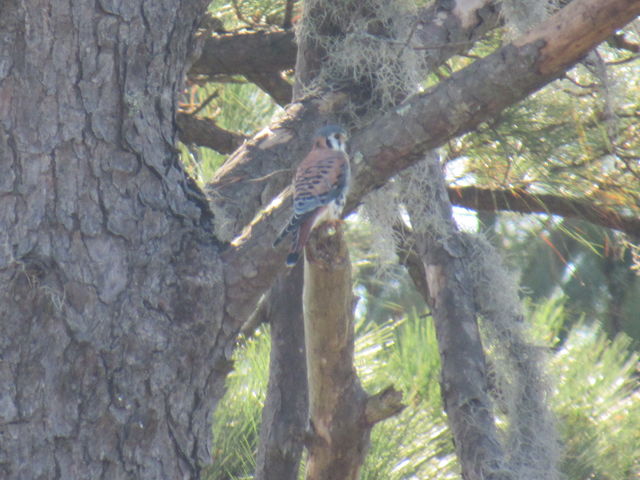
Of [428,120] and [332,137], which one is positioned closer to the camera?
[428,120]

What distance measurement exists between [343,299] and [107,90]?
541mm

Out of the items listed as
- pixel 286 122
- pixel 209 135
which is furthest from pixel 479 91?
pixel 209 135

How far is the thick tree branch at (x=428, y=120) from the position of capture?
1676 mm

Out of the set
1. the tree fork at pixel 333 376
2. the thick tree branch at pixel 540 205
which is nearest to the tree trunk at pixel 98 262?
the tree fork at pixel 333 376

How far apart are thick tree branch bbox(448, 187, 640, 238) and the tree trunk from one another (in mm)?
1232

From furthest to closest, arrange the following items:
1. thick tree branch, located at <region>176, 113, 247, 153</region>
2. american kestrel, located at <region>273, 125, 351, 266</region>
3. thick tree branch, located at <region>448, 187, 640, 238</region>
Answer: thick tree branch, located at <region>176, 113, 247, 153</region>, thick tree branch, located at <region>448, 187, 640, 238</region>, american kestrel, located at <region>273, 125, 351, 266</region>

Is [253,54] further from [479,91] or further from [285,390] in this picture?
[479,91]

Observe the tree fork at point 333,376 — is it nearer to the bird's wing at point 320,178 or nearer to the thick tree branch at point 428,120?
the thick tree branch at point 428,120

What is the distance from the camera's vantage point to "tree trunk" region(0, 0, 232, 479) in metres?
1.55

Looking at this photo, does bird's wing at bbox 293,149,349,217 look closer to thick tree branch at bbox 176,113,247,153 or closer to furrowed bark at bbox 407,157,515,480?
furrowed bark at bbox 407,157,515,480

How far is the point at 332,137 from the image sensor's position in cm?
230

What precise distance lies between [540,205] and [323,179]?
0.74 metres

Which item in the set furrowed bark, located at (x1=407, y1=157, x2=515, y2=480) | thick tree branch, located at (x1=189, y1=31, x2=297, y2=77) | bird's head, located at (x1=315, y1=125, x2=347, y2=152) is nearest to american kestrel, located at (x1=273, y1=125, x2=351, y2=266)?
bird's head, located at (x1=315, y1=125, x2=347, y2=152)

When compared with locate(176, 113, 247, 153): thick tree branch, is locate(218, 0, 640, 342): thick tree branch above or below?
below
